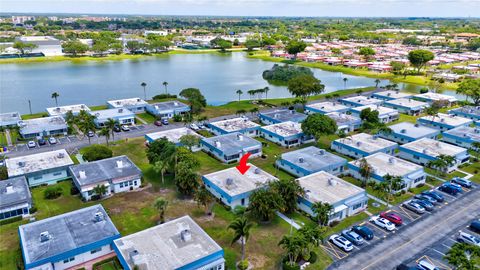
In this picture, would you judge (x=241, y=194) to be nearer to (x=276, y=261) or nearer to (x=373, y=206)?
(x=276, y=261)

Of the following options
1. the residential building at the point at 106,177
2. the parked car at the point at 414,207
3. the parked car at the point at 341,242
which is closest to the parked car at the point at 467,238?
the parked car at the point at 414,207

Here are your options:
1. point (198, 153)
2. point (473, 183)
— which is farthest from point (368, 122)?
point (198, 153)

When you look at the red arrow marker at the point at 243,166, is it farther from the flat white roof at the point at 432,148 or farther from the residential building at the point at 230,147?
the flat white roof at the point at 432,148

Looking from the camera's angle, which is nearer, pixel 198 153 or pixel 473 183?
pixel 473 183

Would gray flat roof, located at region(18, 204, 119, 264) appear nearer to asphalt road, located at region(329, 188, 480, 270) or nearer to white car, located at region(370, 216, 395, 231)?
asphalt road, located at region(329, 188, 480, 270)

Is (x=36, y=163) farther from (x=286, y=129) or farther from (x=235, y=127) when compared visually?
(x=286, y=129)
